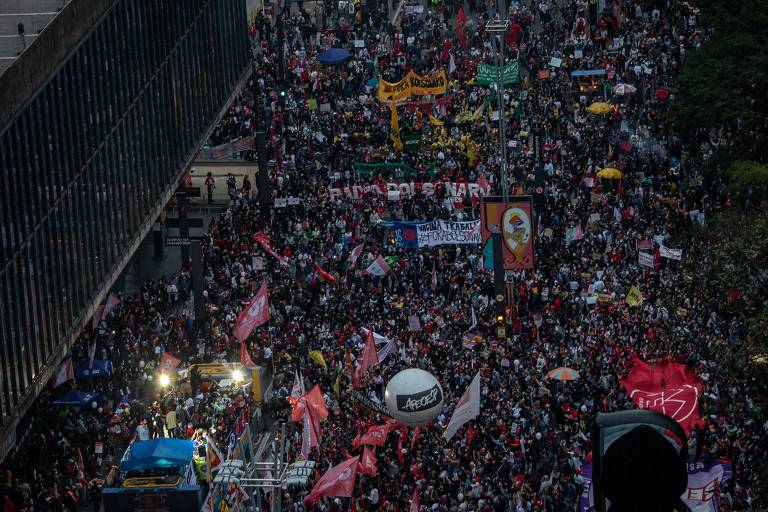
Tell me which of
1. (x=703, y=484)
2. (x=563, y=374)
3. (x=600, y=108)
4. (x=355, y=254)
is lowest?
(x=355, y=254)

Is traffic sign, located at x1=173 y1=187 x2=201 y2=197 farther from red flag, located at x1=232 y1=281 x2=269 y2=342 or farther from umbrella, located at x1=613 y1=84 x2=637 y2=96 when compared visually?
umbrella, located at x1=613 y1=84 x2=637 y2=96

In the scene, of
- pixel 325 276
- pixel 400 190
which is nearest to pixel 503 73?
pixel 400 190

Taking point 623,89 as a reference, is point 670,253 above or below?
above

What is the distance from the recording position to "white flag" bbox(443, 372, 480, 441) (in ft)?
137

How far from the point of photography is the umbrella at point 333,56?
267 feet

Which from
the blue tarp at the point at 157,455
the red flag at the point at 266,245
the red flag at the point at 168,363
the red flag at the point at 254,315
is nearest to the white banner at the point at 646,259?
the red flag at the point at 254,315

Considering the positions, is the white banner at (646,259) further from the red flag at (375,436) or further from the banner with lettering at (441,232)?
the red flag at (375,436)

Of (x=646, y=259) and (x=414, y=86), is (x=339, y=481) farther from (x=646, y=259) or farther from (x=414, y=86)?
(x=414, y=86)

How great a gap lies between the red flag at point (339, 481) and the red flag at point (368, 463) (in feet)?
6.17

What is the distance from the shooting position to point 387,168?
68750 mm

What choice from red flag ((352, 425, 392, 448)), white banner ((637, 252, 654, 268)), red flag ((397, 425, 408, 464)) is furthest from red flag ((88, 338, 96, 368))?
white banner ((637, 252, 654, 268))

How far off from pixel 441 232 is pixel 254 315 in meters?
10.4

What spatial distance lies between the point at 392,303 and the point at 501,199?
5.56m

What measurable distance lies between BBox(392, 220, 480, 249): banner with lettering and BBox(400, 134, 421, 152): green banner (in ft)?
37.3
